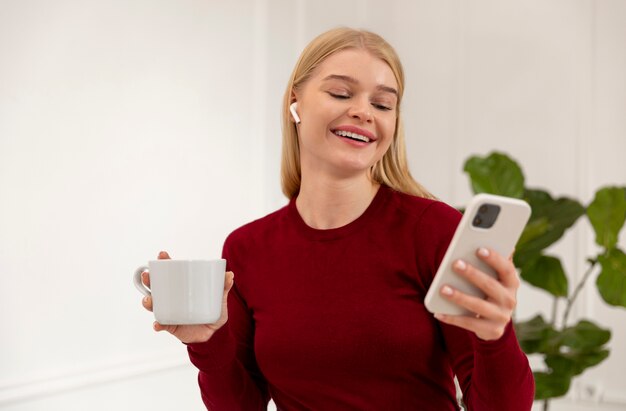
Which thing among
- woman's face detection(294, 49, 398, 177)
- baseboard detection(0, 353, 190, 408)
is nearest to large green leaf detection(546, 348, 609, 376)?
baseboard detection(0, 353, 190, 408)

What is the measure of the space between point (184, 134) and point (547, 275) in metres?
1.35

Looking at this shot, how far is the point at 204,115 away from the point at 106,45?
0.53m

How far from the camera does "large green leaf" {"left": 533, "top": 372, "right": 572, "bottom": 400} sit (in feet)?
8.11

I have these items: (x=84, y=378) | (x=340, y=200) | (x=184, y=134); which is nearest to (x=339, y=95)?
(x=340, y=200)

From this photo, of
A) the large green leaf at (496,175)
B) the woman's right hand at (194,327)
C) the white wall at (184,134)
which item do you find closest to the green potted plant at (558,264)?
the large green leaf at (496,175)

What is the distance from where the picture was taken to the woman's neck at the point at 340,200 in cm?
123

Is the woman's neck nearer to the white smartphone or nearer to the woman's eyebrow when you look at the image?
the woman's eyebrow

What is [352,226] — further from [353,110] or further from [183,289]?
[183,289]

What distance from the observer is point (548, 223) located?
98.7 inches

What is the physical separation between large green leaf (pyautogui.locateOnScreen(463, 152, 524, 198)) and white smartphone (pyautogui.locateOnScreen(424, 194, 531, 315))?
5.68 ft

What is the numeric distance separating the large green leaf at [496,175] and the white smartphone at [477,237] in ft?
5.68

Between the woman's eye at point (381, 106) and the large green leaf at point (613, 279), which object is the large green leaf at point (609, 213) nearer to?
the large green leaf at point (613, 279)

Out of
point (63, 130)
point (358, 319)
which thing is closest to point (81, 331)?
point (63, 130)

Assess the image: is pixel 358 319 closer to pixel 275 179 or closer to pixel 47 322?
pixel 47 322
